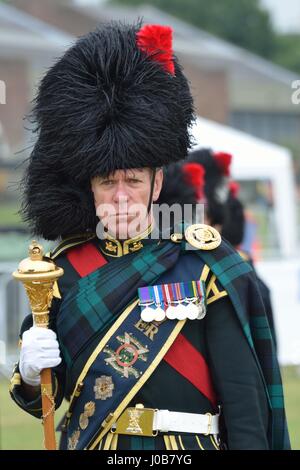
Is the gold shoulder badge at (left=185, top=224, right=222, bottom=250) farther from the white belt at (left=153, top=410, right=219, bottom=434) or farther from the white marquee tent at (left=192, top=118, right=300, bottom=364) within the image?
the white marquee tent at (left=192, top=118, right=300, bottom=364)

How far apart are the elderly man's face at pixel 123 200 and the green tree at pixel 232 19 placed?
52.0 meters

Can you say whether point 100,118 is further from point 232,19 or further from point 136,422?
point 232,19

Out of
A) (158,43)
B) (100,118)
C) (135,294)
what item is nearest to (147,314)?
(135,294)

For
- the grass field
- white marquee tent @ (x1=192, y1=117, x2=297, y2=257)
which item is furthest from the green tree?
the grass field

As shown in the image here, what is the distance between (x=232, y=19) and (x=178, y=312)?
5402 cm

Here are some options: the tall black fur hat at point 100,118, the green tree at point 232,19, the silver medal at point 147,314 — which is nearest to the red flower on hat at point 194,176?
the tall black fur hat at point 100,118

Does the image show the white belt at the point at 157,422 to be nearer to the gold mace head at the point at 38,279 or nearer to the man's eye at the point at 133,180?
the gold mace head at the point at 38,279

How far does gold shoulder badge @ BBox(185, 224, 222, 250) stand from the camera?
120 inches

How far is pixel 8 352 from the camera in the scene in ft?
29.4

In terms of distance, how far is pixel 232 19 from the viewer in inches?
2179

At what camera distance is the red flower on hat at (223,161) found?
612cm
